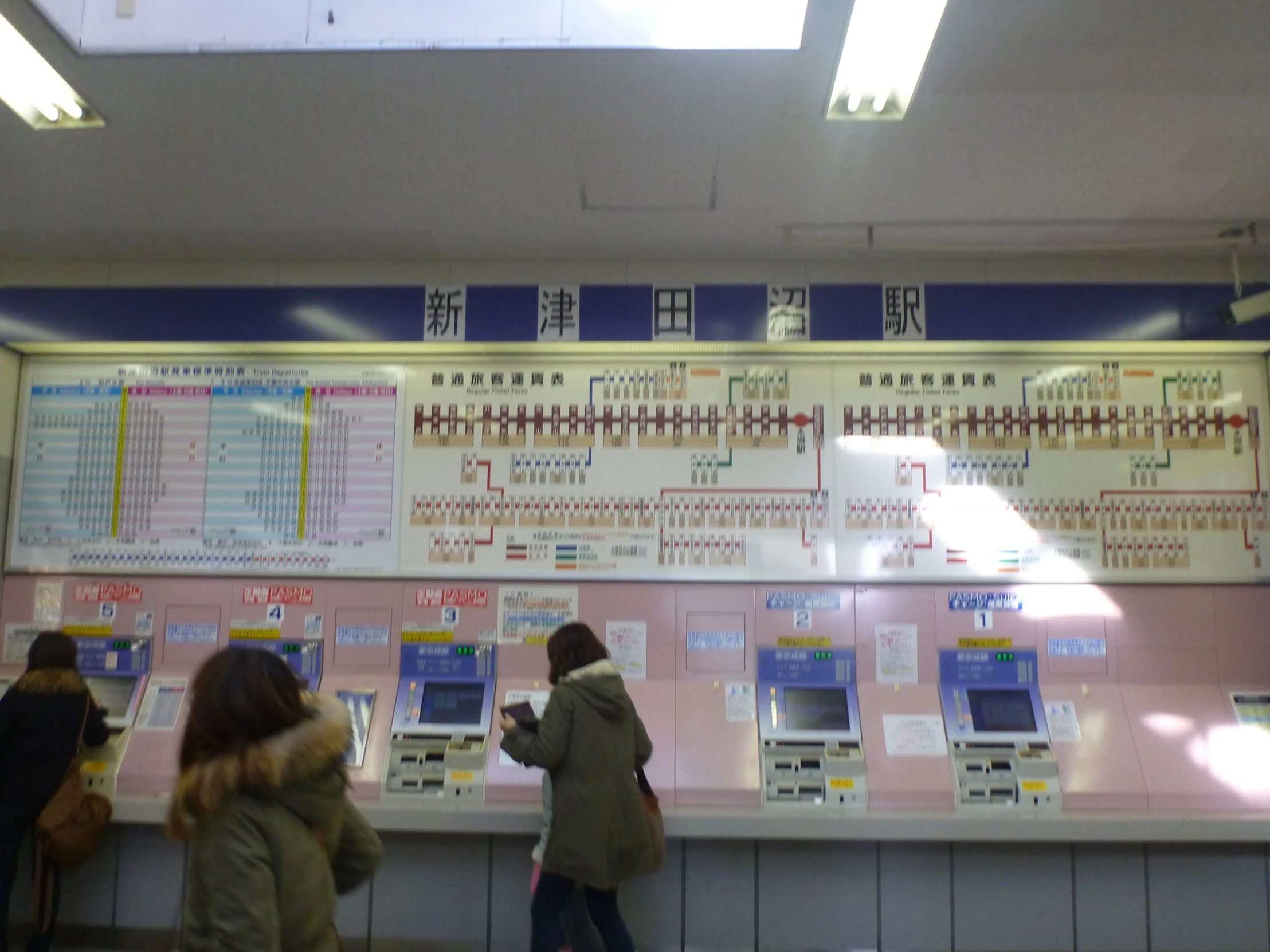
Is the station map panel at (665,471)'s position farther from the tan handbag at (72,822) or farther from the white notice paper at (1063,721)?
the tan handbag at (72,822)

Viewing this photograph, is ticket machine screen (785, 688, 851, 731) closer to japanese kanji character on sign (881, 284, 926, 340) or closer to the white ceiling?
japanese kanji character on sign (881, 284, 926, 340)

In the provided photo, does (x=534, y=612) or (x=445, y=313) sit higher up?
(x=445, y=313)

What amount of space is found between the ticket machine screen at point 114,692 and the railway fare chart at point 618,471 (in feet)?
4.21

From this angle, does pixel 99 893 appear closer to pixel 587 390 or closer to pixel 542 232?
pixel 587 390

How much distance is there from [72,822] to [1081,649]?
398 centimetres

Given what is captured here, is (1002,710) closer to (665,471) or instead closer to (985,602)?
(985,602)

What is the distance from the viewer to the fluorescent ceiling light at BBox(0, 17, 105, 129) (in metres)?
2.50

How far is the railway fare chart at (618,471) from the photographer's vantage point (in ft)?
12.6

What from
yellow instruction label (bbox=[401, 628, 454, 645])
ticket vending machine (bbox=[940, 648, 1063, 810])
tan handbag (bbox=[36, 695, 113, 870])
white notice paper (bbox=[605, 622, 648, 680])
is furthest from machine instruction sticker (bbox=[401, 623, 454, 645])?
ticket vending machine (bbox=[940, 648, 1063, 810])

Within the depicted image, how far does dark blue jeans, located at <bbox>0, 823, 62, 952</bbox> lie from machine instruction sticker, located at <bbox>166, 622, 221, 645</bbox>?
2.77 ft

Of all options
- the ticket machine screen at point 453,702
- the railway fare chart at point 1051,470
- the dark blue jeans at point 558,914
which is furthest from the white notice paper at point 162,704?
the railway fare chart at point 1051,470

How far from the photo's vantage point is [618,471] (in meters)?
3.92

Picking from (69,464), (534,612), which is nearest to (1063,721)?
(534,612)

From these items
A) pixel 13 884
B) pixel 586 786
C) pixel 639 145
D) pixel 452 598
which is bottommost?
pixel 13 884
